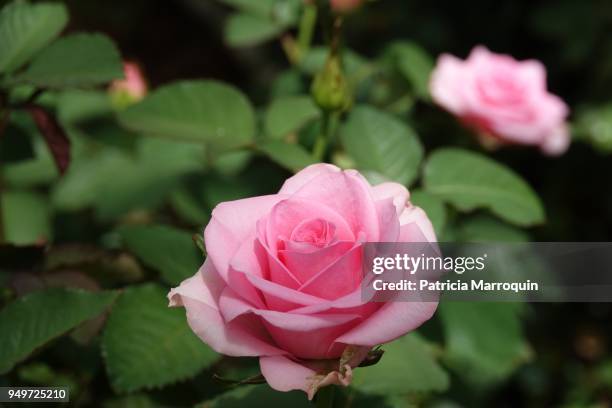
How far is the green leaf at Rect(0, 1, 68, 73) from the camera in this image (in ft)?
2.68

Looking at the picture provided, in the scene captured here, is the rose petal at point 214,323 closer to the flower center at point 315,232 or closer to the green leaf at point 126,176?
the flower center at point 315,232

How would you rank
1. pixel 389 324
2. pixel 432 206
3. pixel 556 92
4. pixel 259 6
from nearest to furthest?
pixel 389 324 < pixel 432 206 < pixel 259 6 < pixel 556 92

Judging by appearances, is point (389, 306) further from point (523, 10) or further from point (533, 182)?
point (523, 10)

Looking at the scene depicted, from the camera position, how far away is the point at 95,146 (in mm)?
1337

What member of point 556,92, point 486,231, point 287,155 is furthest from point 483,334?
point 556,92

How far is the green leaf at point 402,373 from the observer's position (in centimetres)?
68

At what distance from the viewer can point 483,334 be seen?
0.93 meters

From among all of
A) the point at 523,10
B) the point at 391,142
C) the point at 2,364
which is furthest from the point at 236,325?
the point at 523,10

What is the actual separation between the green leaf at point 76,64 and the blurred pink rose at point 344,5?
242mm

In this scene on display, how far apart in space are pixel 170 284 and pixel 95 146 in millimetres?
659

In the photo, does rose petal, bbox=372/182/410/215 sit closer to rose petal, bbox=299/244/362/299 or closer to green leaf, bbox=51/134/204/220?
rose petal, bbox=299/244/362/299

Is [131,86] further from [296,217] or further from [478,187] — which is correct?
[296,217]

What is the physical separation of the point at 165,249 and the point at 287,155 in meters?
0.16

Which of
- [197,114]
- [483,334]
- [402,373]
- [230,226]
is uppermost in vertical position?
[230,226]
